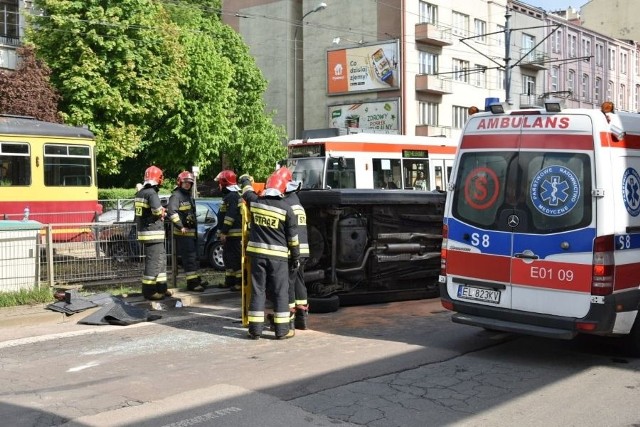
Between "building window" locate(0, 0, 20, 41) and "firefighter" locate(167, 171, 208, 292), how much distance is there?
87.5 ft

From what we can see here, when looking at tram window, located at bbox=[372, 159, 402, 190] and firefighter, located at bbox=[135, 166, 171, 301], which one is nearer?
firefighter, located at bbox=[135, 166, 171, 301]

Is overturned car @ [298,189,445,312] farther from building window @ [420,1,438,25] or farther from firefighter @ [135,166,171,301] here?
building window @ [420,1,438,25]

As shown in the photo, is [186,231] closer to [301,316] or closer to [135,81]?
[301,316]

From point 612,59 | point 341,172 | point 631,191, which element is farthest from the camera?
point 612,59

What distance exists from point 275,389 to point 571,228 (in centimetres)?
314

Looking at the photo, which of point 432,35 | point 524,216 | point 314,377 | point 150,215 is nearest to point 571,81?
point 432,35

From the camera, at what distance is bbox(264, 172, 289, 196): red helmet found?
26.9 ft

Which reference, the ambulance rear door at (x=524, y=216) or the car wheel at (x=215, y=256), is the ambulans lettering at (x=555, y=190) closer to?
the ambulance rear door at (x=524, y=216)

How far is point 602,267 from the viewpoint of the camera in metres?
6.50

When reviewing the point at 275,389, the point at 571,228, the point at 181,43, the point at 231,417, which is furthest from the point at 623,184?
the point at 181,43

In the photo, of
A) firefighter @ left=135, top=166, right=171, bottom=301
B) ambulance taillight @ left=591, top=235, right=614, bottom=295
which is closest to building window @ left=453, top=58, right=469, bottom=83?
firefighter @ left=135, top=166, right=171, bottom=301

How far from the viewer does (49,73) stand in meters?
27.7

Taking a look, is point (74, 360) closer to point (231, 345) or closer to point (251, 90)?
point (231, 345)

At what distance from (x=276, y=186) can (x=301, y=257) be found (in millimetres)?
900
